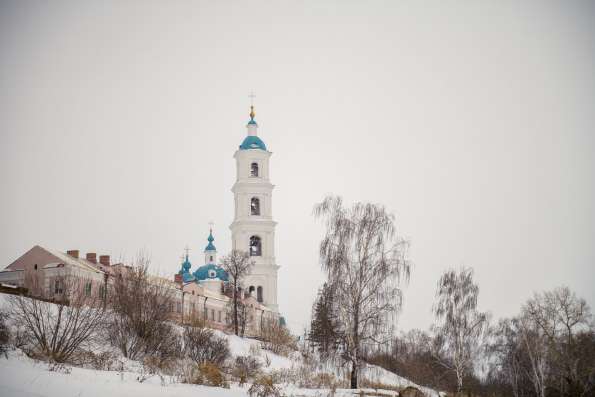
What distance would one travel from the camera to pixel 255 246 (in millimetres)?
73750

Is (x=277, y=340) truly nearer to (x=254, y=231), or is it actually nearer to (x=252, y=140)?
(x=254, y=231)

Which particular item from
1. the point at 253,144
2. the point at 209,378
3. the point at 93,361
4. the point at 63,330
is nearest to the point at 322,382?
the point at 209,378

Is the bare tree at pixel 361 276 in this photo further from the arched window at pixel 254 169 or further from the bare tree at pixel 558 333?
the arched window at pixel 254 169

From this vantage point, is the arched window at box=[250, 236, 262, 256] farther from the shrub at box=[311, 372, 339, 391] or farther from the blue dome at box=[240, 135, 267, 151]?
the shrub at box=[311, 372, 339, 391]

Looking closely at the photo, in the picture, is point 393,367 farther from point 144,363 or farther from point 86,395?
point 86,395

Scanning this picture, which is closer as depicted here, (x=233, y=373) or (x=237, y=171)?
(x=233, y=373)

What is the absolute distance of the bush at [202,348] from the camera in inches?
1174

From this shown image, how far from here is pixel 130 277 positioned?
30.3m

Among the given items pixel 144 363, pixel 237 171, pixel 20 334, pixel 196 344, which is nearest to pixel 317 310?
pixel 196 344

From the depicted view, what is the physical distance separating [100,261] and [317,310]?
87.3 feet

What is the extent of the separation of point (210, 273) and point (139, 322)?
A: 4607 cm

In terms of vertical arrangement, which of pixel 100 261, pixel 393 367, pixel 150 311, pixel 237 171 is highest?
pixel 237 171

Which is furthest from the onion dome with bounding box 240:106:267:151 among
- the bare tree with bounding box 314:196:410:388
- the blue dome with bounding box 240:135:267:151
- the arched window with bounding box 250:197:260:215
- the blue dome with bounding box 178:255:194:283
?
the bare tree with bounding box 314:196:410:388

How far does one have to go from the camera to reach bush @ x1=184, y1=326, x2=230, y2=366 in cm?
2981
